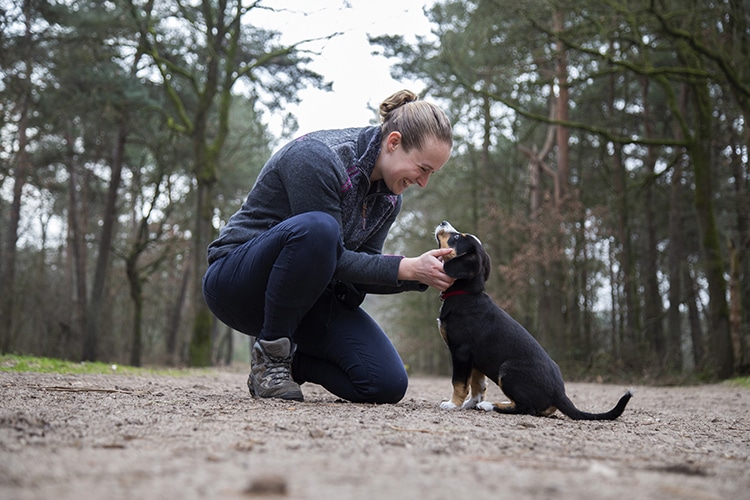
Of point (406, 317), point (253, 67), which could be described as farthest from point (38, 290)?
point (406, 317)

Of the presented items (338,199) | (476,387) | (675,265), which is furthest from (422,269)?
(675,265)

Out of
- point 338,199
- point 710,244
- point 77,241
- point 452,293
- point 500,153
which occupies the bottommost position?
point 452,293

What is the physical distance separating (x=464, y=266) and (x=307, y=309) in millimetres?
1081

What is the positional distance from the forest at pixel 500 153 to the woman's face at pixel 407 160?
8.22m

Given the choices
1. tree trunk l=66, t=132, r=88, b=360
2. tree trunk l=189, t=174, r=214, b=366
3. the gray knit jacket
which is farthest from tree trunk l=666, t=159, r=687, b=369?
tree trunk l=66, t=132, r=88, b=360

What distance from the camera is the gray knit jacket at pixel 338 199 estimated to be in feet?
12.1

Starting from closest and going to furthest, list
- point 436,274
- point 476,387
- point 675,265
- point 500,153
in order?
point 436,274, point 476,387, point 675,265, point 500,153

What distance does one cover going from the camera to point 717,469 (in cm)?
210

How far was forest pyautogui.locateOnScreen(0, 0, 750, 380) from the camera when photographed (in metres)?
12.2

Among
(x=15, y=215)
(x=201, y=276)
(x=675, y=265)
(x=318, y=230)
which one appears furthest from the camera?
(x=15, y=215)

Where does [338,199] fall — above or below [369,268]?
above

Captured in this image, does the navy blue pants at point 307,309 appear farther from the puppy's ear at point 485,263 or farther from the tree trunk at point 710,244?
the tree trunk at point 710,244

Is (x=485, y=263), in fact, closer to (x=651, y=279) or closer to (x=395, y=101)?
(x=395, y=101)

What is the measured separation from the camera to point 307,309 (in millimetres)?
3824
